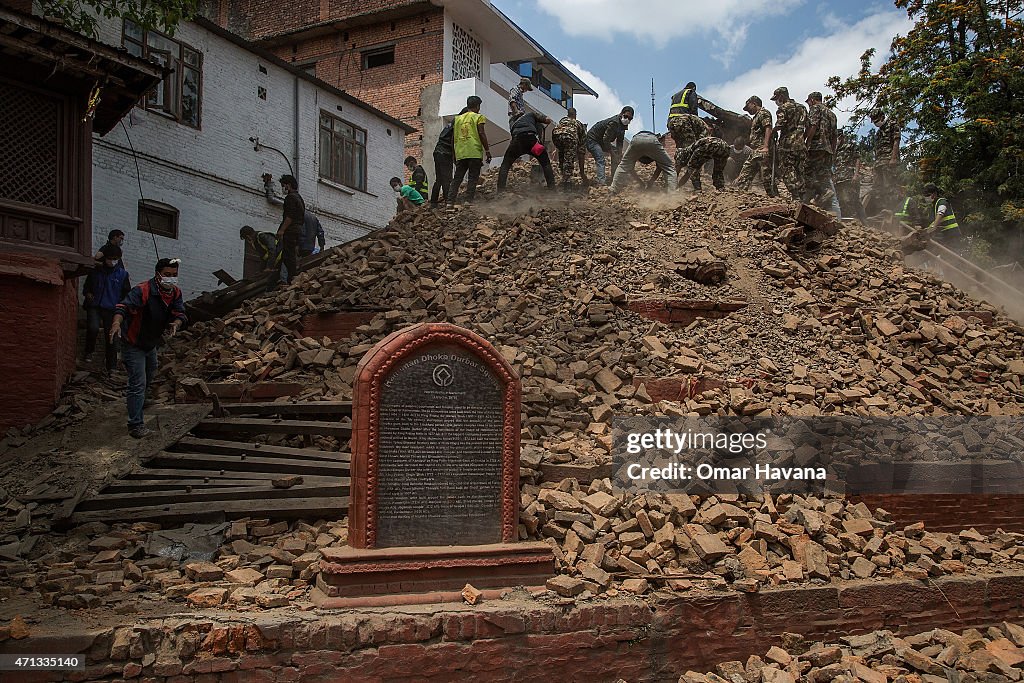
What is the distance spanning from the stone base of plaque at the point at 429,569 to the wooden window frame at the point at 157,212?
11.1 meters

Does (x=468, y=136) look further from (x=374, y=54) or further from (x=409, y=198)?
(x=374, y=54)

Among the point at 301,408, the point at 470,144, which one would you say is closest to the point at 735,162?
the point at 470,144

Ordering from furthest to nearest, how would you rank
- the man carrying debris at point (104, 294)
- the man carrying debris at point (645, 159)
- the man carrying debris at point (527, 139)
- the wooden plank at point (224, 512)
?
the man carrying debris at point (645, 159) → the man carrying debris at point (527, 139) → the man carrying debris at point (104, 294) → the wooden plank at point (224, 512)

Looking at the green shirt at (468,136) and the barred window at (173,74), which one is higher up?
the barred window at (173,74)

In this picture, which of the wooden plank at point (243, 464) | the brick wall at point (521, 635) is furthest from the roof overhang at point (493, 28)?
the brick wall at point (521, 635)

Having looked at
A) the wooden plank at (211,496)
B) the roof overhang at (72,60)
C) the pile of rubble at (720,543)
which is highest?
the roof overhang at (72,60)

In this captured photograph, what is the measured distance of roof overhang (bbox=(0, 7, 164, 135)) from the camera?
8.27 meters

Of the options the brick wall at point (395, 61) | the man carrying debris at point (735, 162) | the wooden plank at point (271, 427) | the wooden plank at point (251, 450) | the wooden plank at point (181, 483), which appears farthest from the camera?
the brick wall at point (395, 61)

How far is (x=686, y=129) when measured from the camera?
1548 centimetres

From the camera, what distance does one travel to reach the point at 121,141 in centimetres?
1362

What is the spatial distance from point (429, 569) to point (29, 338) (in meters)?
6.04

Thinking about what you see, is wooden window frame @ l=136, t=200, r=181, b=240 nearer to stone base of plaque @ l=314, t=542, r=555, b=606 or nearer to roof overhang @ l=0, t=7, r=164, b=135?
roof overhang @ l=0, t=7, r=164, b=135

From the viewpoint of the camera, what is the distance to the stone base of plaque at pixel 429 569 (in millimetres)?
5000

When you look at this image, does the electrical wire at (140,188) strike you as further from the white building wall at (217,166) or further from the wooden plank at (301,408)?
the wooden plank at (301,408)
